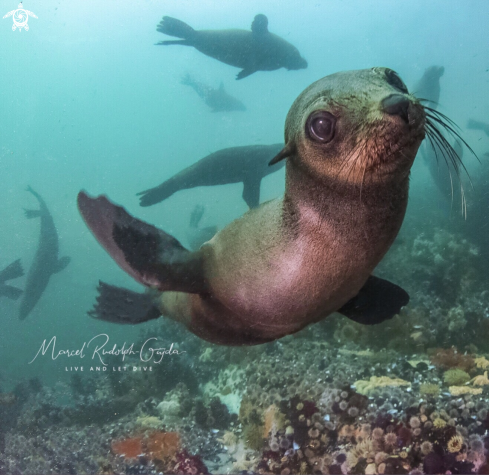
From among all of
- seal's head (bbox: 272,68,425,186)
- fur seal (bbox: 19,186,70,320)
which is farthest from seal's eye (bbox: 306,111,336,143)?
fur seal (bbox: 19,186,70,320)

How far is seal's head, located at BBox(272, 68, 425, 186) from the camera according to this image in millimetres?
1109

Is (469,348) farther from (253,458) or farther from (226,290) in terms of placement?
(226,290)

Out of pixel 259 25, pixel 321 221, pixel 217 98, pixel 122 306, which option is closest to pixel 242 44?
pixel 259 25

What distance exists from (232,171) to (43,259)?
6.75 m

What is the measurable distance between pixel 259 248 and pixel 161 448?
2.92m

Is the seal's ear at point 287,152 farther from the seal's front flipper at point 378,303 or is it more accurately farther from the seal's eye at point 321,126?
the seal's front flipper at point 378,303

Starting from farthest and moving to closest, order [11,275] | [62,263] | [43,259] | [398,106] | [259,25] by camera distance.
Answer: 1. [43,259]
2. [62,263]
3. [11,275]
4. [259,25]
5. [398,106]

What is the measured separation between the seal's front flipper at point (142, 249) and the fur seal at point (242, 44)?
593 cm

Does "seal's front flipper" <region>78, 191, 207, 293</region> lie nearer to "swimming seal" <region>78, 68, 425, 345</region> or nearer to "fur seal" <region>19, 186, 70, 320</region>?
"swimming seal" <region>78, 68, 425, 345</region>

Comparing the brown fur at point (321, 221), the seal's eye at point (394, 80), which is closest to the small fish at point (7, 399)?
the brown fur at point (321, 221)

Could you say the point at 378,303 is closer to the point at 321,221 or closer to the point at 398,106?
the point at 321,221

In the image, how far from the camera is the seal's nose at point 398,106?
107cm

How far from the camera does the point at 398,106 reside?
3.51 feet

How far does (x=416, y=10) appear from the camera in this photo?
28297mm
